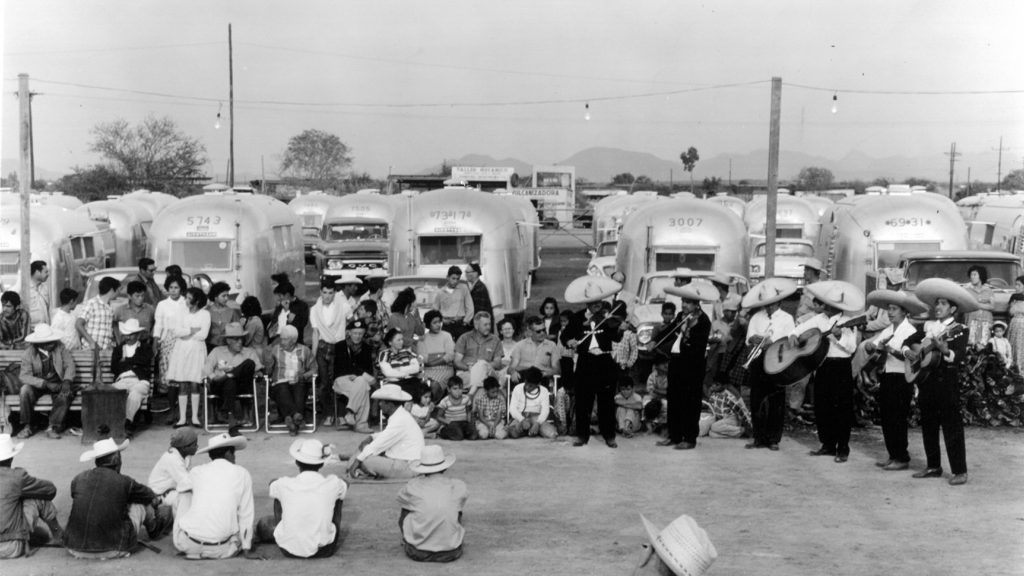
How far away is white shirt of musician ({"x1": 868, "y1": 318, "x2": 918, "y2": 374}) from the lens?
37.1 ft

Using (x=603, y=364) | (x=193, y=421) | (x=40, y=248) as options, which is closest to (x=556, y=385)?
(x=603, y=364)

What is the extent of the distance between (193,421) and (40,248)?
8.86 metres

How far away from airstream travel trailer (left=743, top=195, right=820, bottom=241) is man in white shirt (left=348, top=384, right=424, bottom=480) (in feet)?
77.6

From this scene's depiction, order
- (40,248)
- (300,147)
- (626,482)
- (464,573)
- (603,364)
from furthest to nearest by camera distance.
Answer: (300,147), (40,248), (603,364), (626,482), (464,573)

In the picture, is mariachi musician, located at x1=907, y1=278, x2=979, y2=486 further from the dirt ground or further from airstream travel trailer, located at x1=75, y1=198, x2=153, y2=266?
airstream travel trailer, located at x1=75, y1=198, x2=153, y2=266

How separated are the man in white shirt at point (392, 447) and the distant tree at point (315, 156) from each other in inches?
3948

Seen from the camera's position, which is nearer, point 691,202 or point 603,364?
point 603,364

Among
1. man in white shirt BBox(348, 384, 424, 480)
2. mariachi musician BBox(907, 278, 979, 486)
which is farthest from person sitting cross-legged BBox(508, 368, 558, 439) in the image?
mariachi musician BBox(907, 278, 979, 486)

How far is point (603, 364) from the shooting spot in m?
12.6

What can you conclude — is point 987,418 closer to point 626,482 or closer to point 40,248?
point 626,482

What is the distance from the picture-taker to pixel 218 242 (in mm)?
21438

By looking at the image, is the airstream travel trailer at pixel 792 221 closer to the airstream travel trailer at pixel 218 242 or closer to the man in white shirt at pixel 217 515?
the airstream travel trailer at pixel 218 242

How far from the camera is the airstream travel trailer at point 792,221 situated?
3341 cm

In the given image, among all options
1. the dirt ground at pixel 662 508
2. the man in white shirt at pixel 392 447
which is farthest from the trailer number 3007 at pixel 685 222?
the man in white shirt at pixel 392 447
